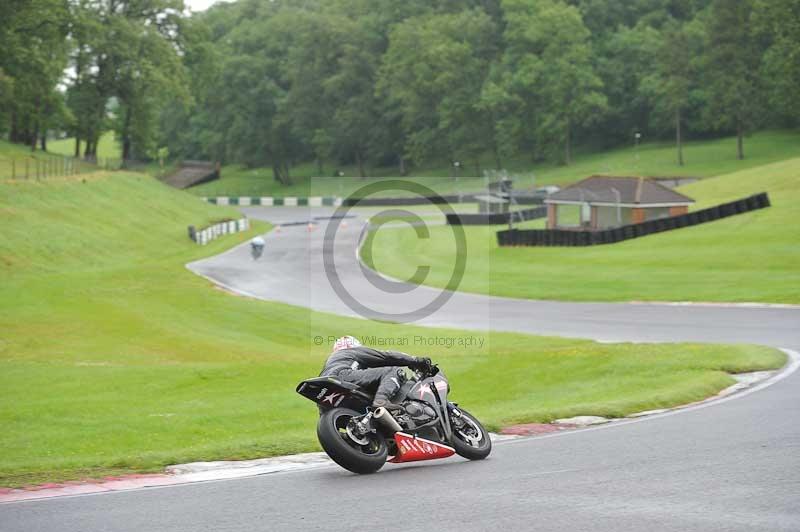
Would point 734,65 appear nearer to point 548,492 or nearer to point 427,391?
point 427,391

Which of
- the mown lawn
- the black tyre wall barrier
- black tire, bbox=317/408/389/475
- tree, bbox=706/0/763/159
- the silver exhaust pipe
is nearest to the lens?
black tire, bbox=317/408/389/475

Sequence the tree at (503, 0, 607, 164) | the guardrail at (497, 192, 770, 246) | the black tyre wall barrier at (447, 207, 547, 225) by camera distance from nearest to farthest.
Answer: the guardrail at (497, 192, 770, 246) < the black tyre wall barrier at (447, 207, 547, 225) < the tree at (503, 0, 607, 164)

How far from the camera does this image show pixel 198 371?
2223cm

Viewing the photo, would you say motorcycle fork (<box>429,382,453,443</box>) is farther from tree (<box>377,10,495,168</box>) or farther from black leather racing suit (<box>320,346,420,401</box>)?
tree (<box>377,10,495,168</box>)

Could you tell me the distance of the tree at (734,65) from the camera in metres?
110

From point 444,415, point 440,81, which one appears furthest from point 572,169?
point 444,415

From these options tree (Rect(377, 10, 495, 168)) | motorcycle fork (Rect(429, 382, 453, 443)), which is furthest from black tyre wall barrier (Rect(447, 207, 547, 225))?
motorcycle fork (Rect(429, 382, 453, 443))

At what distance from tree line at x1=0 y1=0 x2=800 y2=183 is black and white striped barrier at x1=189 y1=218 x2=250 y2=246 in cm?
1671

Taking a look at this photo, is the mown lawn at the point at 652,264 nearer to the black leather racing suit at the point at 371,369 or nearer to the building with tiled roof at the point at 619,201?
the building with tiled roof at the point at 619,201

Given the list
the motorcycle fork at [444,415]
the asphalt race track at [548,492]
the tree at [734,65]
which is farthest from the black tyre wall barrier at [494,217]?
the motorcycle fork at [444,415]

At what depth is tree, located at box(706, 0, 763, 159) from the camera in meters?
110

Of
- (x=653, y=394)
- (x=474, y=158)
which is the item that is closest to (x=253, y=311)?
(x=653, y=394)

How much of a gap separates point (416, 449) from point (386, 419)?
543 mm

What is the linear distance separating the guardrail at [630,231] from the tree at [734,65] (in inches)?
2101
